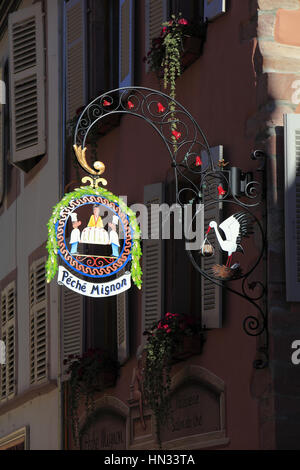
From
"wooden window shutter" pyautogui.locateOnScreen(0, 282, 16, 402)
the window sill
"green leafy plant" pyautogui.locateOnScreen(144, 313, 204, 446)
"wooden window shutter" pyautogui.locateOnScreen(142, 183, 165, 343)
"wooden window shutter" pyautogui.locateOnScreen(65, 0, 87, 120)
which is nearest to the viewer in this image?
"green leafy plant" pyautogui.locateOnScreen(144, 313, 204, 446)

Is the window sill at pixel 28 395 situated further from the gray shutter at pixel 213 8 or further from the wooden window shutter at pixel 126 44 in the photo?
the gray shutter at pixel 213 8

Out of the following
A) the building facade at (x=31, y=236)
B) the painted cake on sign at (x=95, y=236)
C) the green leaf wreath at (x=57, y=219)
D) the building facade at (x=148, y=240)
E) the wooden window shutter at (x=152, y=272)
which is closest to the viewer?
the green leaf wreath at (x=57, y=219)

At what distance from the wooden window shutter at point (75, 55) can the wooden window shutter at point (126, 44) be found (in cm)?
98

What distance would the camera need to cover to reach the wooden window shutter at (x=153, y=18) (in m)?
12.9

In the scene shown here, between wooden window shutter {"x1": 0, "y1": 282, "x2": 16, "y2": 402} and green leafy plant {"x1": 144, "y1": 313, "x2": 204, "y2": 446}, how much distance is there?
583 centimetres

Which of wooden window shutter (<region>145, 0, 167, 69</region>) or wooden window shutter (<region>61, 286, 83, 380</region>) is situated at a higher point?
wooden window shutter (<region>145, 0, 167, 69</region>)

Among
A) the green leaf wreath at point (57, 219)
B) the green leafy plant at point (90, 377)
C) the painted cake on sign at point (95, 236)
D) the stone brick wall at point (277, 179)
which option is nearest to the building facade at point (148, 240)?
the stone brick wall at point (277, 179)

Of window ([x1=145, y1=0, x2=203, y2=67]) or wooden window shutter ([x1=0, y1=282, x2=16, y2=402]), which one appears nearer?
window ([x1=145, y1=0, x2=203, y2=67])

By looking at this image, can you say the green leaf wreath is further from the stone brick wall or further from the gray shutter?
the gray shutter

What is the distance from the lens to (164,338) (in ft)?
38.3

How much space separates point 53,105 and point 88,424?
13.7 ft

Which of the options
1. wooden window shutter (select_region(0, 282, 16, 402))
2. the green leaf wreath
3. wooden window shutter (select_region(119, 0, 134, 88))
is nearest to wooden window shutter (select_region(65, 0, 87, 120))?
wooden window shutter (select_region(119, 0, 134, 88))

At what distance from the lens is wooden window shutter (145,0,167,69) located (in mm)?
12922
